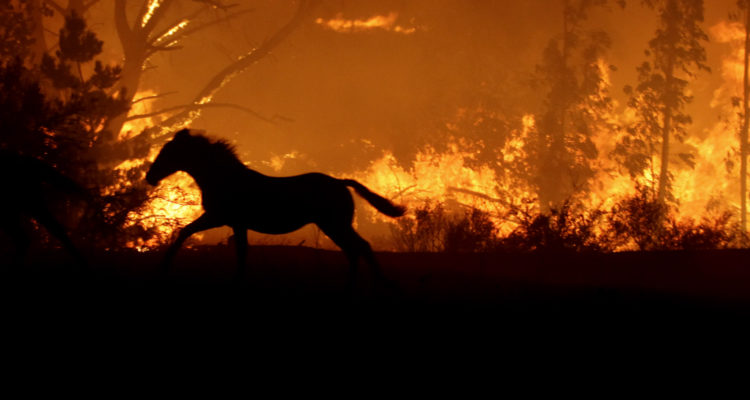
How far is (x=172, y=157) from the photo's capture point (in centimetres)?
780

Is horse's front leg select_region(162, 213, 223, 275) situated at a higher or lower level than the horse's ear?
lower

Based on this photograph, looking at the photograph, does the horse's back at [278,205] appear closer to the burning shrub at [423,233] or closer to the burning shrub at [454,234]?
the burning shrub at [454,234]

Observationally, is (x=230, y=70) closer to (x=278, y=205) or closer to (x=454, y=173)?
(x=278, y=205)

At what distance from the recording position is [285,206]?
720cm

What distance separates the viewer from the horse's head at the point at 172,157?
775 cm

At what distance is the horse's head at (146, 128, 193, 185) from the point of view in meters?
7.75

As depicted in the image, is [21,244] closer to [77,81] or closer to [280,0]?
[77,81]

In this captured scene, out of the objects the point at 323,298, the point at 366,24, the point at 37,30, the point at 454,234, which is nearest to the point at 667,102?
the point at 366,24

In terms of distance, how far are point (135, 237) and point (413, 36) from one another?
4060 cm

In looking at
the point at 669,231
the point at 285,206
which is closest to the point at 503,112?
the point at 669,231

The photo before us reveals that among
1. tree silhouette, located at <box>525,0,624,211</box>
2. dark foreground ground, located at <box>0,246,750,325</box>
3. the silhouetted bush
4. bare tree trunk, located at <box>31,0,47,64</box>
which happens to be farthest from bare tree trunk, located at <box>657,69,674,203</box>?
bare tree trunk, located at <box>31,0,47,64</box>

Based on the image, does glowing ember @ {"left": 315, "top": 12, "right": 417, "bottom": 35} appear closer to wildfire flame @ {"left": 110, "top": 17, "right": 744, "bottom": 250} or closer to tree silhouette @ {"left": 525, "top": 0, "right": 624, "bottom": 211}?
wildfire flame @ {"left": 110, "top": 17, "right": 744, "bottom": 250}

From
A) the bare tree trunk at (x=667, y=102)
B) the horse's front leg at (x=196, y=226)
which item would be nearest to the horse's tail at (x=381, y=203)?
the horse's front leg at (x=196, y=226)

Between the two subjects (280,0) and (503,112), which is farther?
(280,0)
